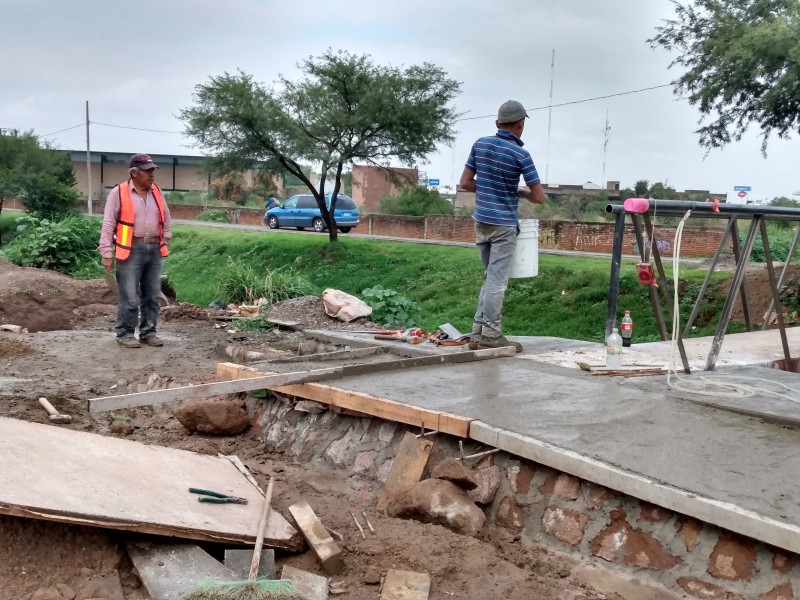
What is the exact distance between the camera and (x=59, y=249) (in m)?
18.1

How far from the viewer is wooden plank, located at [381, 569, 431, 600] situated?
3.10 metres

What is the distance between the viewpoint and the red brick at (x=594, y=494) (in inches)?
141

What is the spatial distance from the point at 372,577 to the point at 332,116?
18.8 meters

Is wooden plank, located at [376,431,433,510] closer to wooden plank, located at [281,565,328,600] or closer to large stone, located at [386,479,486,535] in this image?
large stone, located at [386,479,486,535]

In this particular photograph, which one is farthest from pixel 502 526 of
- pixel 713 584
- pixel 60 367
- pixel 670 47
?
pixel 670 47

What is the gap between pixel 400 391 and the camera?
4934 millimetres

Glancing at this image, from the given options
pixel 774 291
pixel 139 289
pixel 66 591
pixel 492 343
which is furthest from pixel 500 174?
pixel 139 289

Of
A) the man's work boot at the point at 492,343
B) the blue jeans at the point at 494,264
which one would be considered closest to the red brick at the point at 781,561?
the blue jeans at the point at 494,264

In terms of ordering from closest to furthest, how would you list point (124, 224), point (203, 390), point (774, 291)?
point (203, 390) < point (774, 291) < point (124, 224)

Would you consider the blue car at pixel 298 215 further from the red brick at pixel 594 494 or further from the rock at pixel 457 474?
the red brick at pixel 594 494

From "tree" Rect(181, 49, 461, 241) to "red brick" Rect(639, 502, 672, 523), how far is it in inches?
716

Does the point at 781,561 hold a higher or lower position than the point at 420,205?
lower

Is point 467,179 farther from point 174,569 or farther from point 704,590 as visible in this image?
point 174,569

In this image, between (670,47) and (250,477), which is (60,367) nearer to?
(250,477)
